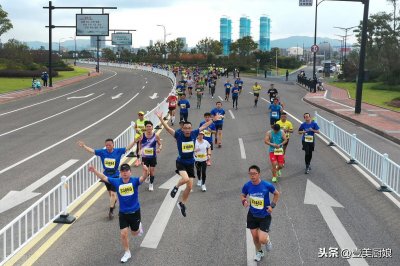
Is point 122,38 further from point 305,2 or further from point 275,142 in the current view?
point 275,142

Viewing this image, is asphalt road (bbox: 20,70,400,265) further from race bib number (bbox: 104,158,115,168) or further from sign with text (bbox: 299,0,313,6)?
sign with text (bbox: 299,0,313,6)

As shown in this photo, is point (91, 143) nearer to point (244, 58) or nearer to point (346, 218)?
point (346, 218)

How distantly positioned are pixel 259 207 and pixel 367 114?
72.0 ft

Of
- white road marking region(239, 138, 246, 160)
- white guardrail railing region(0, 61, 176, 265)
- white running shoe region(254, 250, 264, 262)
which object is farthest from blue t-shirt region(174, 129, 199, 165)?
white road marking region(239, 138, 246, 160)

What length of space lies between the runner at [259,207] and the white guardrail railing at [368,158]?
15.7 feet

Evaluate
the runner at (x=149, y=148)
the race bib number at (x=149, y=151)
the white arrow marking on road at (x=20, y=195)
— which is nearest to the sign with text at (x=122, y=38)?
the white arrow marking on road at (x=20, y=195)

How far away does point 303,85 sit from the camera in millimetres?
50062

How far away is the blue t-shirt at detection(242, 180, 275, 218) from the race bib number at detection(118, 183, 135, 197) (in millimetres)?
1984

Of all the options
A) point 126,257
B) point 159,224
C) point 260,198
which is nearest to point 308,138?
point 159,224

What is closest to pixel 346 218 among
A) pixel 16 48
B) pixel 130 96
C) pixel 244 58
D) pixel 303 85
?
pixel 130 96

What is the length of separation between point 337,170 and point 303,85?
1501 inches

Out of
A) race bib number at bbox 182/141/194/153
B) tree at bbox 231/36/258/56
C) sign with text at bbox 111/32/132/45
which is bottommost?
race bib number at bbox 182/141/194/153

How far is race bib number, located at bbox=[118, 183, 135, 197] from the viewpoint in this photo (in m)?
7.14

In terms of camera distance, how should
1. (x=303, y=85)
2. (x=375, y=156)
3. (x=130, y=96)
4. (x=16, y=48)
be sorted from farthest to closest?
(x=16, y=48) → (x=303, y=85) → (x=130, y=96) → (x=375, y=156)
